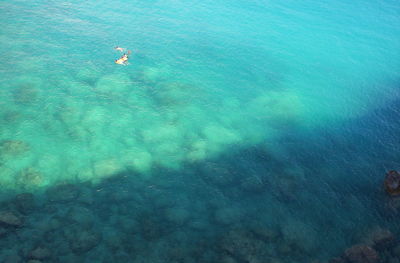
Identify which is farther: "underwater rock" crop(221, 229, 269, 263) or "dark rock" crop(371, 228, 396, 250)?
"dark rock" crop(371, 228, 396, 250)

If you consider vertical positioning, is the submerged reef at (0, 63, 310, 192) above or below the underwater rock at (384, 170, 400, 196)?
below

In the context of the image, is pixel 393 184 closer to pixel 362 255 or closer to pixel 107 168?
pixel 362 255

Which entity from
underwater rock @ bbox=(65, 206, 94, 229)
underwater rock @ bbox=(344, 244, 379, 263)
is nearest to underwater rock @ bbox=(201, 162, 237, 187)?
underwater rock @ bbox=(65, 206, 94, 229)

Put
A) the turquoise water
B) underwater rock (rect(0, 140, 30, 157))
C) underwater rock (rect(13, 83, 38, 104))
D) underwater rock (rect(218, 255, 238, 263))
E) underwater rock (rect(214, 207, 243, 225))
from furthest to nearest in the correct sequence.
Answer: underwater rock (rect(13, 83, 38, 104)), underwater rock (rect(0, 140, 30, 157)), the turquoise water, underwater rock (rect(214, 207, 243, 225)), underwater rock (rect(218, 255, 238, 263))

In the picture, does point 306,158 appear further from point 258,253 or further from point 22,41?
point 22,41

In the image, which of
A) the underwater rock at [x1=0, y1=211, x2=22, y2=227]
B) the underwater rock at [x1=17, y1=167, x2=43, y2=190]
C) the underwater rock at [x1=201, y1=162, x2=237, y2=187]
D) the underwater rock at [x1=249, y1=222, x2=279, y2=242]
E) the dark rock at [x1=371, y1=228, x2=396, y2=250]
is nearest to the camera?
the underwater rock at [x1=0, y1=211, x2=22, y2=227]

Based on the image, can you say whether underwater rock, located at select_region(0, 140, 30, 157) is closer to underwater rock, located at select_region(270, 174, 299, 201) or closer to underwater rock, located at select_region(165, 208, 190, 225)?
underwater rock, located at select_region(165, 208, 190, 225)

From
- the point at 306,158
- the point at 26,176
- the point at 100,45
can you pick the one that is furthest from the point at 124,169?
the point at 100,45
